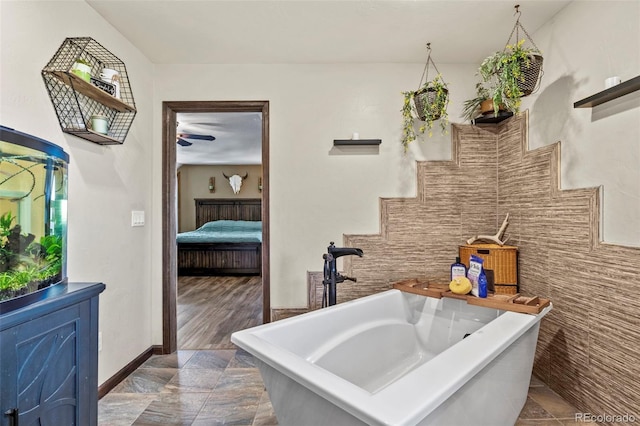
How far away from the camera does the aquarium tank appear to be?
994mm

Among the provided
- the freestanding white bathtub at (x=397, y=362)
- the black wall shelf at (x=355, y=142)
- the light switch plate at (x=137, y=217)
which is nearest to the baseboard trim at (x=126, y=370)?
the light switch plate at (x=137, y=217)

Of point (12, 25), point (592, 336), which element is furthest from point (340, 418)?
point (12, 25)

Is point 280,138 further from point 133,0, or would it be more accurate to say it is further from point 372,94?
point 133,0

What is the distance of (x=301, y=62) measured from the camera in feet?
8.29

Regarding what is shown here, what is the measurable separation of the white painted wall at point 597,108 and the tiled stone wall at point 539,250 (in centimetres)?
9

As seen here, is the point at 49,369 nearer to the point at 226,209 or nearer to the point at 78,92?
the point at 78,92

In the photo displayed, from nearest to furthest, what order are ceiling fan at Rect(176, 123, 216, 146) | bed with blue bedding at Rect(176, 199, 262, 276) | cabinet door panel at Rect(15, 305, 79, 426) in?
cabinet door panel at Rect(15, 305, 79, 426) → ceiling fan at Rect(176, 123, 216, 146) → bed with blue bedding at Rect(176, 199, 262, 276)

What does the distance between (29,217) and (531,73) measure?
8.31ft

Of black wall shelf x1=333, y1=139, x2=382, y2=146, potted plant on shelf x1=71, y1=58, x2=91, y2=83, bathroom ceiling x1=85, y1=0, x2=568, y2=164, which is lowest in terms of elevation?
black wall shelf x1=333, y1=139, x2=382, y2=146

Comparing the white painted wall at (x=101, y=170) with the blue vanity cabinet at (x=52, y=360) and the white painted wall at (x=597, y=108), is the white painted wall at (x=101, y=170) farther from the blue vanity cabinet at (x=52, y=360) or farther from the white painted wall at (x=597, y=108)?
the white painted wall at (x=597, y=108)

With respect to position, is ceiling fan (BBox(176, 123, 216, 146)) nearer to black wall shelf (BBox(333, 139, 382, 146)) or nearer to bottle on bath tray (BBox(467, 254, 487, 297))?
black wall shelf (BBox(333, 139, 382, 146))

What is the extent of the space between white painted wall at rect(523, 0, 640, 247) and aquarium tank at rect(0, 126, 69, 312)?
2562 mm

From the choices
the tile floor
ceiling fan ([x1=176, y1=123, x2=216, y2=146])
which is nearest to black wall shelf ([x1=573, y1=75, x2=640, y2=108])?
the tile floor

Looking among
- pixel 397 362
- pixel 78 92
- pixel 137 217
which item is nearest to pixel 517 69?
pixel 397 362
